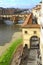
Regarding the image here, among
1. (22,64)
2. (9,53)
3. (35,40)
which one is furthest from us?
(35,40)

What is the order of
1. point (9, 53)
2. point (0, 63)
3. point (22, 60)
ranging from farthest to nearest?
point (9, 53)
point (0, 63)
point (22, 60)

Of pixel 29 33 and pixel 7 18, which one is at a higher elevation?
pixel 29 33

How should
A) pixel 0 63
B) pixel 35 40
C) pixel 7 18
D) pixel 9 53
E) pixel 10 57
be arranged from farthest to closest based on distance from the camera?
pixel 7 18, pixel 35 40, pixel 9 53, pixel 10 57, pixel 0 63

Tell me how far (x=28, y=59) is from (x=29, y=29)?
576cm

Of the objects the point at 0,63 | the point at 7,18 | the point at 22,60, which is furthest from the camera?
the point at 7,18

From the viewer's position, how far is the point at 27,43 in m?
23.1

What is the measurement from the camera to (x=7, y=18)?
2662 inches

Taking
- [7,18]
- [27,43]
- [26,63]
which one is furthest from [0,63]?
[7,18]

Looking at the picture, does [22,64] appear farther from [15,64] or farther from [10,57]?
[10,57]

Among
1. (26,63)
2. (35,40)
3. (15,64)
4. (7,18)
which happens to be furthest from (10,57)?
(7,18)

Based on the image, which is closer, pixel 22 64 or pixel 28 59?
pixel 22 64

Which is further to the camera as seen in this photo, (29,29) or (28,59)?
(29,29)

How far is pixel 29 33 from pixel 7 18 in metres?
44.8

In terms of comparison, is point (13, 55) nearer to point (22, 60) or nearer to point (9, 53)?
point (9, 53)
